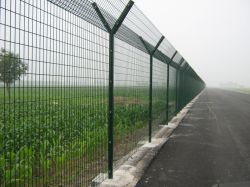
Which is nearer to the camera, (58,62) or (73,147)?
(58,62)

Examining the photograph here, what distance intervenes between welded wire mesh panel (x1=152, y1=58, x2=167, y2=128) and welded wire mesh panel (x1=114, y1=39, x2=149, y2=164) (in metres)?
0.69

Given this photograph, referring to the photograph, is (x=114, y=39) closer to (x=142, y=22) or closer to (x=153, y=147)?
(x=142, y=22)

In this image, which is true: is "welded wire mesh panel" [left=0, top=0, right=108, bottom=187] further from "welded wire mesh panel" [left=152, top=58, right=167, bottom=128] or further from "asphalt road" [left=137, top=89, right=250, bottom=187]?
"welded wire mesh panel" [left=152, top=58, right=167, bottom=128]

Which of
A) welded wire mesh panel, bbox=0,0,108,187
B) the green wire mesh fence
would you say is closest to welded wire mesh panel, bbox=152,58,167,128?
the green wire mesh fence

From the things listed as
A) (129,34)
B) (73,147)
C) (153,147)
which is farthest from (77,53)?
(153,147)

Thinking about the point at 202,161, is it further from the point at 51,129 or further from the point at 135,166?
the point at 51,129

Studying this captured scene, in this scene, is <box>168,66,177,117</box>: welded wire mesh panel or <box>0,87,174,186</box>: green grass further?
<box>168,66,177,117</box>: welded wire mesh panel

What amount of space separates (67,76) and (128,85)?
298cm

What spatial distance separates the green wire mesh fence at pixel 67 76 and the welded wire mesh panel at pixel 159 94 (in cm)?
171

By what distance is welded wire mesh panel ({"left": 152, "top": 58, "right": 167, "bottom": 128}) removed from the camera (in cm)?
1060

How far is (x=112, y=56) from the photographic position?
17.4ft

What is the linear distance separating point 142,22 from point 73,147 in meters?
3.41

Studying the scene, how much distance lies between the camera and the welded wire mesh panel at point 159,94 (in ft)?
34.8

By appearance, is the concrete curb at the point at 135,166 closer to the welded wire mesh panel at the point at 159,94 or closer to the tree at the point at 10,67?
the welded wire mesh panel at the point at 159,94
